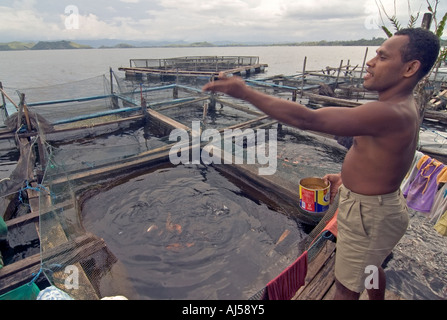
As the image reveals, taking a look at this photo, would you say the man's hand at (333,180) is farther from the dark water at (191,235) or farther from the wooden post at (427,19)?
the wooden post at (427,19)

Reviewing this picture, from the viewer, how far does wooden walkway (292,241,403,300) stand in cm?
314

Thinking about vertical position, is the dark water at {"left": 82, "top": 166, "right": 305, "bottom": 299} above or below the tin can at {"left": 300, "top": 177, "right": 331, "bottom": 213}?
below

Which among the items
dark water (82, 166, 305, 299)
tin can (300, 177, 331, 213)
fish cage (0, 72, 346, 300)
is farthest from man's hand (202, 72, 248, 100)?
dark water (82, 166, 305, 299)

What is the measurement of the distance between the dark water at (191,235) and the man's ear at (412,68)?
354 centimetres

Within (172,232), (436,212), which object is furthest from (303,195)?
(172,232)

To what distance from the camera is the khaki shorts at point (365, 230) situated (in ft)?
7.16

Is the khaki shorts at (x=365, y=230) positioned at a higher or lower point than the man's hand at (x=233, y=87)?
lower

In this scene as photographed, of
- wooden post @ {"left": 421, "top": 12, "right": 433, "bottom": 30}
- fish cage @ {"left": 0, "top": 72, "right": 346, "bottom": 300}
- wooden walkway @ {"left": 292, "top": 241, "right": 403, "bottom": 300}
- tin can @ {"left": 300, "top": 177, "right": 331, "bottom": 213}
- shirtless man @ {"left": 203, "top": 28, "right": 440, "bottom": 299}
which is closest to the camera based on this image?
shirtless man @ {"left": 203, "top": 28, "right": 440, "bottom": 299}

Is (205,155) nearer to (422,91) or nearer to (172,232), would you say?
(172,232)

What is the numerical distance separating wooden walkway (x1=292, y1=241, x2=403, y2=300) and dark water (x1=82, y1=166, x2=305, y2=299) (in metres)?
0.94

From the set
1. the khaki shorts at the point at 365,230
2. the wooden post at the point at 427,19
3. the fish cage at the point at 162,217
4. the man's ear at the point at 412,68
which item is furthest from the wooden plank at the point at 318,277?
the wooden post at the point at 427,19

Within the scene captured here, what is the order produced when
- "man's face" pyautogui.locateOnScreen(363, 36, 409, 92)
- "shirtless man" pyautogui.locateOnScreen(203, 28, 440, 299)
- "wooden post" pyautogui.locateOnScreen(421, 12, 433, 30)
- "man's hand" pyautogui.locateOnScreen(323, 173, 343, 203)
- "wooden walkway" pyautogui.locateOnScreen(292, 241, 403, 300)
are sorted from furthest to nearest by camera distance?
"wooden post" pyautogui.locateOnScreen(421, 12, 433, 30) → "man's hand" pyautogui.locateOnScreen(323, 173, 343, 203) → "wooden walkway" pyautogui.locateOnScreen(292, 241, 403, 300) → "man's face" pyautogui.locateOnScreen(363, 36, 409, 92) → "shirtless man" pyautogui.locateOnScreen(203, 28, 440, 299)

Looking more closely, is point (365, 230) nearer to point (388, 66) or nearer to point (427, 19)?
point (388, 66)

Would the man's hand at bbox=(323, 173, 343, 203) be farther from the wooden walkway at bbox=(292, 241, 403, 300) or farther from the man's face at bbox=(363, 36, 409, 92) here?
the man's face at bbox=(363, 36, 409, 92)
